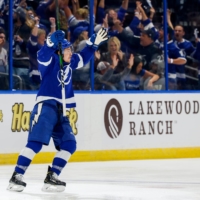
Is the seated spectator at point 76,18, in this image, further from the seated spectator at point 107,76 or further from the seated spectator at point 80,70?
the seated spectator at point 107,76

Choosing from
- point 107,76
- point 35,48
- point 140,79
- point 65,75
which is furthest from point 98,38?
point 140,79

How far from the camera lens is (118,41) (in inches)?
464

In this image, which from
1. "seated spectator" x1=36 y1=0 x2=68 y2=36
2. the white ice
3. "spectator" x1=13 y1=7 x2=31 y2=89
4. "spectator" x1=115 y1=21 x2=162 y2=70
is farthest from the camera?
"spectator" x1=115 y1=21 x2=162 y2=70

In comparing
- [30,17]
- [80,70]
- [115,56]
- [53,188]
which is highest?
[30,17]

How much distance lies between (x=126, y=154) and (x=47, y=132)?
4.18m

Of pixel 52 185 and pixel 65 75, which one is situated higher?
pixel 65 75

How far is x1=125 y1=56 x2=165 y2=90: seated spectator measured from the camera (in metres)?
11.9

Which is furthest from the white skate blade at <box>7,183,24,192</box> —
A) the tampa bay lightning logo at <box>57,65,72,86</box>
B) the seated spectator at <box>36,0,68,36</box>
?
the seated spectator at <box>36,0,68,36</box>

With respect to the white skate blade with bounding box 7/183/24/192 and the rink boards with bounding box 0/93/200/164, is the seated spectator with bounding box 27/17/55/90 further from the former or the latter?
the white skate blade with bounding box 7/183/24/192

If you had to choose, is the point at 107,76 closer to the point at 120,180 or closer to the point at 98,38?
the point at 120,180

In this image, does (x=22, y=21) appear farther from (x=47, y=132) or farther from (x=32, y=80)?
(x=47, y=132)

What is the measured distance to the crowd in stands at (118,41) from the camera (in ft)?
35.7

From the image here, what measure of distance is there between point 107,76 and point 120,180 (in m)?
3.07

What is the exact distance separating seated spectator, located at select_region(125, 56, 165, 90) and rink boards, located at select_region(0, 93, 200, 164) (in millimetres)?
138
